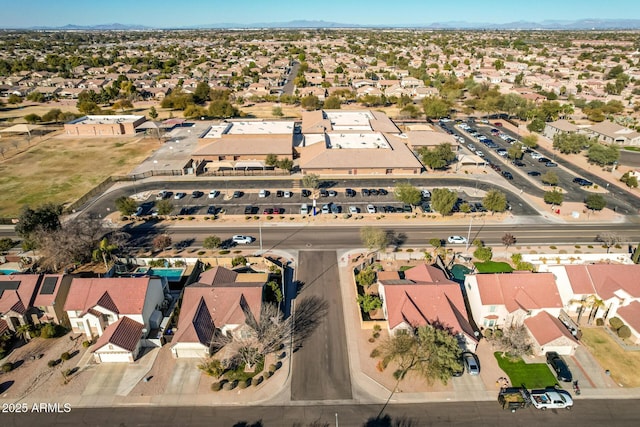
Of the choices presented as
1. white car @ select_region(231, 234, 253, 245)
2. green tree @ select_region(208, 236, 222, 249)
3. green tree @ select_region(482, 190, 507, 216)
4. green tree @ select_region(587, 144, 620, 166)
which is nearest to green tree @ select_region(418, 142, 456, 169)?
green tree @ select_region(482, 190, 507, 216)

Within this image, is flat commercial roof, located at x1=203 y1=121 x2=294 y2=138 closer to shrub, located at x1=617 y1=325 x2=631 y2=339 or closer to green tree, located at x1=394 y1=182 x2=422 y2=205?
green tree, located at x1=394 y1=182 x2=422 y2=205

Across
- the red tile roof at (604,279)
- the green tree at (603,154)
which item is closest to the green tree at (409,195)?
the red tile roof at (604,279)

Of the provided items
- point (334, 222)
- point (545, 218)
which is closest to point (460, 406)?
point (334, 222)

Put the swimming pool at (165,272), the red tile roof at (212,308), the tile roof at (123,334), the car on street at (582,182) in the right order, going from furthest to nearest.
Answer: the car on street at (582,182) → the swimming pool at (165,272) → the red tile roof at (212,308) → the tile roof at (123,334)

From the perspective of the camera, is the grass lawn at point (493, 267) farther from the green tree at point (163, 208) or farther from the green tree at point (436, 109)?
the green tree at point (436, 109)

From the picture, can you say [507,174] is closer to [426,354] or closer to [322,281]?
[322,281]

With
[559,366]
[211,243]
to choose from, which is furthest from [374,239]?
[559,366]
